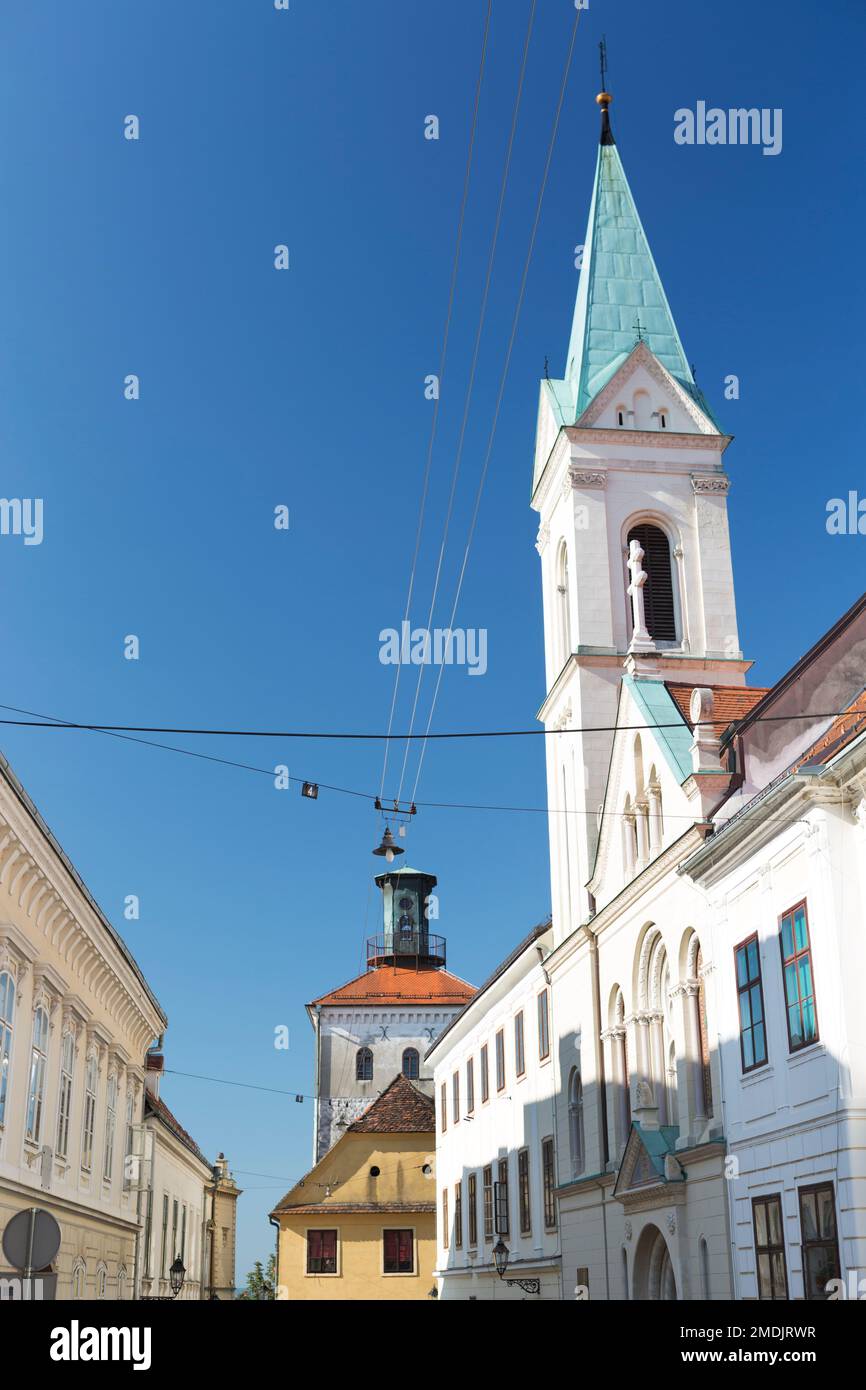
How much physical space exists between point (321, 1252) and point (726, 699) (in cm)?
3167

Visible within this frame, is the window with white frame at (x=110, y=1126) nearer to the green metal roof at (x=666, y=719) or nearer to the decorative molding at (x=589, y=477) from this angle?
the green metal roof at (x=666, y=719)

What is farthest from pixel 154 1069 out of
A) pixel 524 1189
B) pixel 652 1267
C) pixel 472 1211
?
pixel 652 1267

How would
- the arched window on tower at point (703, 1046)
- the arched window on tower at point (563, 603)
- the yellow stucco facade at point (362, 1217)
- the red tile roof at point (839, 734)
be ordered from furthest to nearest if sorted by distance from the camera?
1. the yellow stucco facade at point (362, 1217)
2. the arched window on tower at point (563, 603)
3. the arched window on tower at point (703, 1046)
4. the red tile roof at point (839, 734)

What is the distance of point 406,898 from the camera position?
83438 mm

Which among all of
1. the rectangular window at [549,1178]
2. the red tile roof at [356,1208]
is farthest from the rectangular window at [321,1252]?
the rectangular window at [549,1178]

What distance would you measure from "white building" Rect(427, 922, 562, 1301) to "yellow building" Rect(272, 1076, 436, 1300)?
1414mm

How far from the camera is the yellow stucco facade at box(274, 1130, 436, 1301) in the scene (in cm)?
5109

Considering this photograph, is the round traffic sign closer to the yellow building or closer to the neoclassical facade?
the neoclassical facade

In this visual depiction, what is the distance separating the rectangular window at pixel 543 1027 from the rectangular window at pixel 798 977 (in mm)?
16825

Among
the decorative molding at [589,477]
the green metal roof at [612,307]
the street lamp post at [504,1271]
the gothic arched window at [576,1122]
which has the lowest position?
the street lamp post at [504,1271]

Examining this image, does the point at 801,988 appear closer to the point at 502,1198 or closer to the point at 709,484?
the point at 709,484

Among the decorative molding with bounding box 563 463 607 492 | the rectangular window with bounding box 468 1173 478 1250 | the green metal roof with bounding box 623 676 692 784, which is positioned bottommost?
the rectangular window with bounding box 468 1173 478 1250

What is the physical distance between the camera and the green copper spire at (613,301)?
38562 mm

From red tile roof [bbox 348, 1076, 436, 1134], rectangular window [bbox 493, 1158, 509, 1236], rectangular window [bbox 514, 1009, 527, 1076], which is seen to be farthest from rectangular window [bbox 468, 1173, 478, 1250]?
red tile roof [bbox 348, 1076, 436, 1134]
